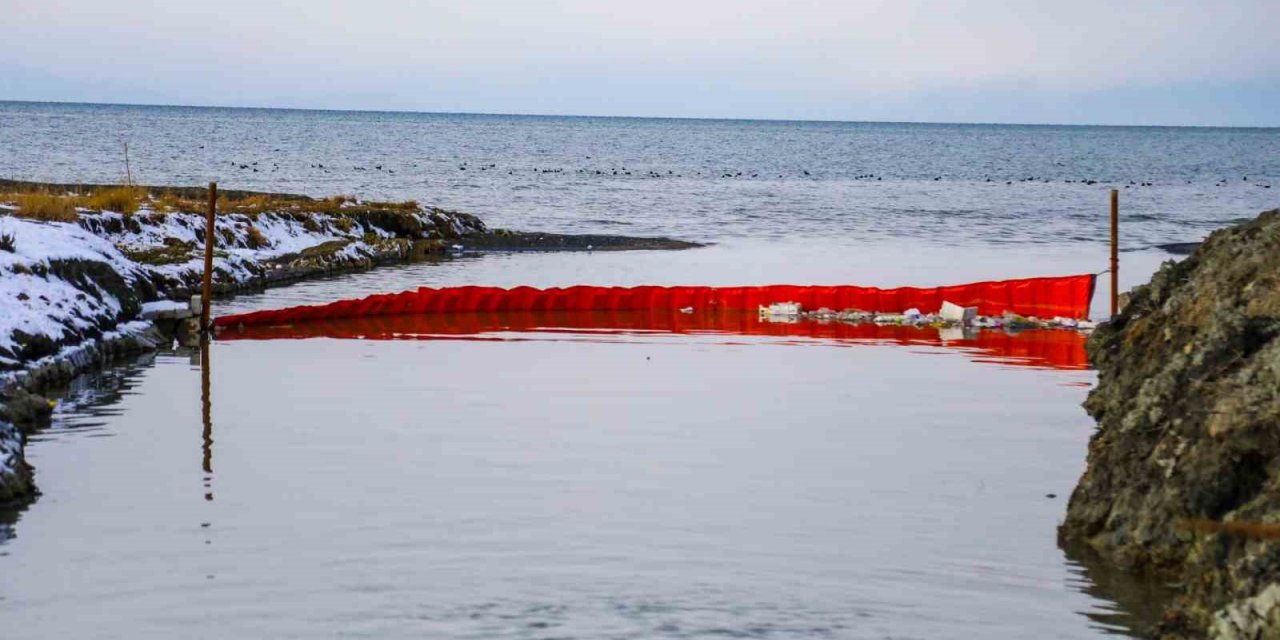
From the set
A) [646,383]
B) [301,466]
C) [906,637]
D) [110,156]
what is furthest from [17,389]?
[110,156]

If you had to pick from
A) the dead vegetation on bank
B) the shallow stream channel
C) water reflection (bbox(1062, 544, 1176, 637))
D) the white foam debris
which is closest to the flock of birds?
the dead vegetation on bank

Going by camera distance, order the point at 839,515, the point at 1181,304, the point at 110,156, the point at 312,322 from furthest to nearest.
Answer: the point at 110,156 → the point at 312,322 → the point at 839,515 → the point at 1181,304

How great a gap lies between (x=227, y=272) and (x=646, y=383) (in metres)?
14.2

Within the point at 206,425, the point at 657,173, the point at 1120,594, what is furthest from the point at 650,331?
the point at 657,173

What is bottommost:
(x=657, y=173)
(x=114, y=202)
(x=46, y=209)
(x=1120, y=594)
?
(x=1120, y=594)

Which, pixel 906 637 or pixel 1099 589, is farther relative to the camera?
pixel 1099 589

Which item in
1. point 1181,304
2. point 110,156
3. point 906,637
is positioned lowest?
point 906,637

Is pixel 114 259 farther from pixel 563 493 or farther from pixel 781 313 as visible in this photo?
pixel 563 493

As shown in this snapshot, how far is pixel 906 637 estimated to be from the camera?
9516mm

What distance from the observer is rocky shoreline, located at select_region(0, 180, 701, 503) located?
1906 centimetres

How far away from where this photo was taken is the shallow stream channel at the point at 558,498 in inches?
393

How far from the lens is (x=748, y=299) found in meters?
28.8

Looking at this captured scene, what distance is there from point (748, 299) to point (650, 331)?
3.86 metres

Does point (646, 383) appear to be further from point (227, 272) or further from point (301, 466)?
point (227, 272)
